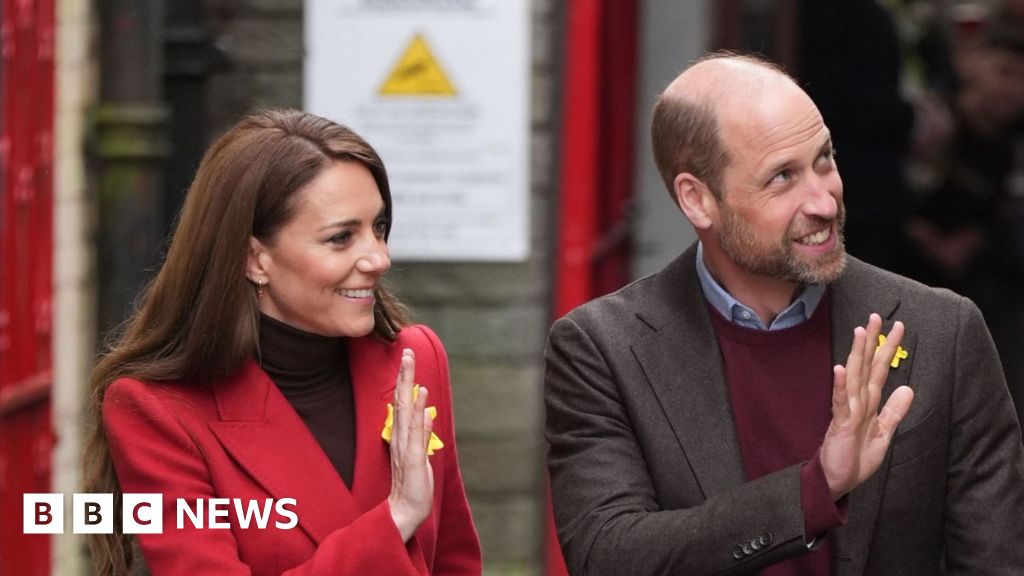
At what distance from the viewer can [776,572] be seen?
11.5ft

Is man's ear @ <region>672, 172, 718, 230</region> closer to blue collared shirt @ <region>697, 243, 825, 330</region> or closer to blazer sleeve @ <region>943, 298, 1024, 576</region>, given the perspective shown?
blue collared shirt @ <region>697, 243, 825, 330</region>

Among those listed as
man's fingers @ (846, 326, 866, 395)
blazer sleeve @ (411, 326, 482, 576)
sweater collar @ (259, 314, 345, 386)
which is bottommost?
blazer sleeve @ (411, 326, 482, 576)

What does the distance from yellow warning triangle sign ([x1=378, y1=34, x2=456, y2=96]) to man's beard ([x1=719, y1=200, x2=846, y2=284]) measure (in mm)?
3211

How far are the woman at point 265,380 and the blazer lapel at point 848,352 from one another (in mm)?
675

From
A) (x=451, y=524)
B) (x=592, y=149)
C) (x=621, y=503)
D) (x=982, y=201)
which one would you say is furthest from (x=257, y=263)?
(x=982, y=201)

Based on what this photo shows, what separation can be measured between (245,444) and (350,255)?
365 millimetres

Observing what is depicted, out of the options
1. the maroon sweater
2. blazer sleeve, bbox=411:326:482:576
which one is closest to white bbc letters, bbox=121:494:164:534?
blazer sleeve, bbox=411:326:482:576

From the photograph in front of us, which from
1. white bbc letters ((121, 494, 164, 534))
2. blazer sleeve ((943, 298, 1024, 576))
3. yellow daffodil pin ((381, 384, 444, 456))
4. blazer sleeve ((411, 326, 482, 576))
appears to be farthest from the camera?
blazer sleeve ((411, 326, 482, 576))

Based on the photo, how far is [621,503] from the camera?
354cm

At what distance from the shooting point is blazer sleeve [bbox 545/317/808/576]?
3.37m

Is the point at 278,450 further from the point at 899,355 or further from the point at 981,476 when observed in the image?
the point at 981,476

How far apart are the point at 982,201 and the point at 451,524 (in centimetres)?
353

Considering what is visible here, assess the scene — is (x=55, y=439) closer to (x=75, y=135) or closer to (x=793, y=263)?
(x=75, y=135)

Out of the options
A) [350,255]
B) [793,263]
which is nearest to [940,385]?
[793,263]
